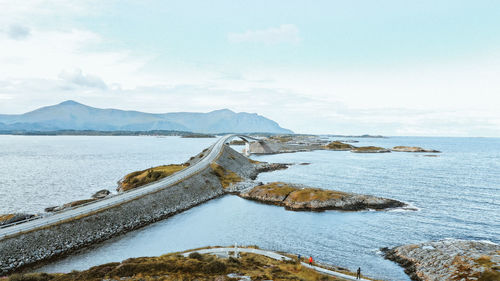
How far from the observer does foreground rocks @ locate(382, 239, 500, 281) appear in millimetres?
30828

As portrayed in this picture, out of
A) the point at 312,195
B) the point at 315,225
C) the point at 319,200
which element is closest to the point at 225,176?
the point at 312,195

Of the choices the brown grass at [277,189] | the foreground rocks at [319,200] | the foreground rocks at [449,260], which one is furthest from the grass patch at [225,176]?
the foreground rocks at [449,260]

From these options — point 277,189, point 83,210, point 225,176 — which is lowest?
point 83,210

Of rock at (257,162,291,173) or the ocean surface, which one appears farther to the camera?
rock at (257,162,291,173)

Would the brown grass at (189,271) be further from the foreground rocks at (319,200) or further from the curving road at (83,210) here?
the foreground rocks at (319,200)

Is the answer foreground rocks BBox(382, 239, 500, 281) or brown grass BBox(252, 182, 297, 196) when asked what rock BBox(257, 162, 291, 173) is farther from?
foreground rocks BBox(382, 239, 500, 281)

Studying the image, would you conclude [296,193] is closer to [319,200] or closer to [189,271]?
[319,200]

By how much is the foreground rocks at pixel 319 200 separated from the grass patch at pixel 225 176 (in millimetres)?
17355

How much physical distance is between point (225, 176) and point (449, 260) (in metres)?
72.9

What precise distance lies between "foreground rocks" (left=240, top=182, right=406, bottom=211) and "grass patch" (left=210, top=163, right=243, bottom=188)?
17.4 metres

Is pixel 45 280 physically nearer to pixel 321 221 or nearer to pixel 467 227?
pixel 321 221

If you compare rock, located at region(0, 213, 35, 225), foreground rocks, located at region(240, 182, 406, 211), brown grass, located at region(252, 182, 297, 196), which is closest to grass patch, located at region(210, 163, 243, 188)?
brown grass, located at region(252, 182, 297, 196)

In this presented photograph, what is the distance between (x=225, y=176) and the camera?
9906 centimetres

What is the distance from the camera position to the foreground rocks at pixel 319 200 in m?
65.5
